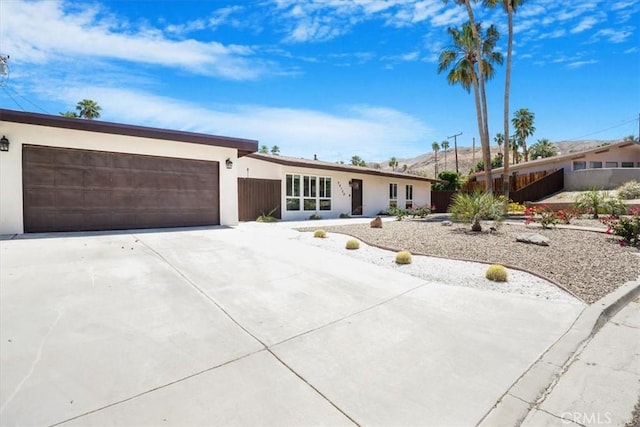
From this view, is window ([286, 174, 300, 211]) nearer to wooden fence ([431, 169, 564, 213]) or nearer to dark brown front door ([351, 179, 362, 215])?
dark brown front door ([351, 179, 362, 215])

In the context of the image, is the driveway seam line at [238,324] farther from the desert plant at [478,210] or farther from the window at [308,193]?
the window at [308,193]

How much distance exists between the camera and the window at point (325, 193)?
1765 cm

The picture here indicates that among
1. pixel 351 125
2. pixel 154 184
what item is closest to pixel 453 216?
pixel 154 184

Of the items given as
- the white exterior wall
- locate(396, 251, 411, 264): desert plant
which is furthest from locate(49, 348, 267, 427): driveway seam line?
the white exterior wall

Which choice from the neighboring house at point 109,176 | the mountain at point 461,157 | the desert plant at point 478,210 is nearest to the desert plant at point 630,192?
the desert plant at point 478,210

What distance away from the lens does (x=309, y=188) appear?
17.1 metres

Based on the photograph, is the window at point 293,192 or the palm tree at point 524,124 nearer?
the window at point 293,192

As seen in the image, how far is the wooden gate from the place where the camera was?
14.5m

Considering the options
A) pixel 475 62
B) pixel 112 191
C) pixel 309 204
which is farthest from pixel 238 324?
pixel 475 62

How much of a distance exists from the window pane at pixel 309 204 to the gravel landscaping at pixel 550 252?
668cm

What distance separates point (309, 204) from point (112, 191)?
9.56 metres

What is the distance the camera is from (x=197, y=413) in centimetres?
204

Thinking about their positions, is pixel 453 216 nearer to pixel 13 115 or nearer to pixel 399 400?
pixel 399 400

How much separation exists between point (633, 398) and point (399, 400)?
73.9 inches
